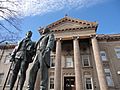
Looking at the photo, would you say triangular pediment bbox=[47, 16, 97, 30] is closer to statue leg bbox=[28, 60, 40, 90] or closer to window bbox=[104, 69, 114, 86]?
window bbox=[104, 69, 114, 86]

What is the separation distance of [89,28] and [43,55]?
18.3m

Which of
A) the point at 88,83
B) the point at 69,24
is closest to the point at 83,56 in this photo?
the point at 88,83

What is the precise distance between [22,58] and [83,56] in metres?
18.7

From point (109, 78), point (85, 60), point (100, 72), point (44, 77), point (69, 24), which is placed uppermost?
point (69, 24)

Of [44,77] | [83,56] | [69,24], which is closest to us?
[44,77]

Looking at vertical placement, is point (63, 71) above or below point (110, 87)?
above

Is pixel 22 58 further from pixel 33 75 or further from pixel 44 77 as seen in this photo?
pixel 44 77

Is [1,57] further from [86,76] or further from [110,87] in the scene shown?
[110,87]

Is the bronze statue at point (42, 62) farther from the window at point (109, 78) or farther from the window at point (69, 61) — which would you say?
the window at point (109, 78)

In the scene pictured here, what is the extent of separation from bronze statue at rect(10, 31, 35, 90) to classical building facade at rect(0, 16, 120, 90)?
43.3ft

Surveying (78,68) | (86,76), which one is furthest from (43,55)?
(86,76)

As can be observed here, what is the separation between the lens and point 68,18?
2477 cm

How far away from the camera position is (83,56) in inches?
913

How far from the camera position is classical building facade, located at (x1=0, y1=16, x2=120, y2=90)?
788 inches
